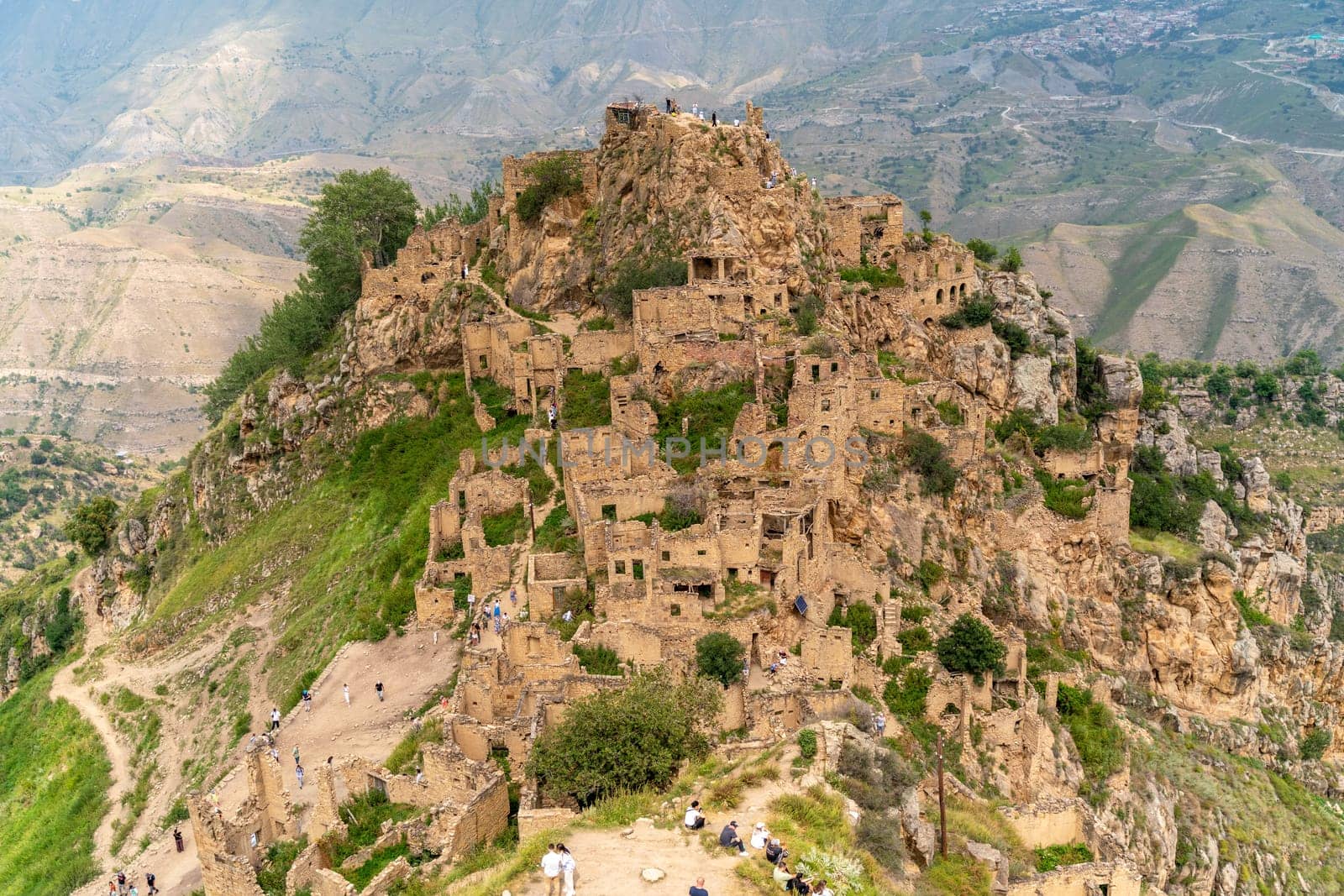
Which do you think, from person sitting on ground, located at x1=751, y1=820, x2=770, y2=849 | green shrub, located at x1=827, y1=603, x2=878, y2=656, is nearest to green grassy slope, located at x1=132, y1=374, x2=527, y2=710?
green shrub, located at x1=827, y1=603, x2=878, y2=656

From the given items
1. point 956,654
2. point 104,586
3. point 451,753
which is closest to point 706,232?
point 956,654

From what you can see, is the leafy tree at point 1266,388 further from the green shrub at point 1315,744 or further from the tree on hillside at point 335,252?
the tree on hillside at point 335,252

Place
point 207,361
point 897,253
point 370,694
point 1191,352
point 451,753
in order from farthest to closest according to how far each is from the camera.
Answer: point 207,361 < point 1191,352 < point 897,253 < point 370,694 < point 451,753

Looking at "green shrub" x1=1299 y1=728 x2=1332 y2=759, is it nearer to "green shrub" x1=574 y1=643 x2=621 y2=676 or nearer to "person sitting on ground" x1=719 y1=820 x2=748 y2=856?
"green shrub" x1=574 y1=643 x2=621 y2=676

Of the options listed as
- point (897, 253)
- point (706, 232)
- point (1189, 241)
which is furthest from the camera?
point (1189, 241)

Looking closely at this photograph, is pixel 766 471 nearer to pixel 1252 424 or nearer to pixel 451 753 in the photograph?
pixel 451 753

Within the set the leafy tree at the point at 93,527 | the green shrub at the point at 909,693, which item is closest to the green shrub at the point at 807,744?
the green shrub at the point at 909,693
